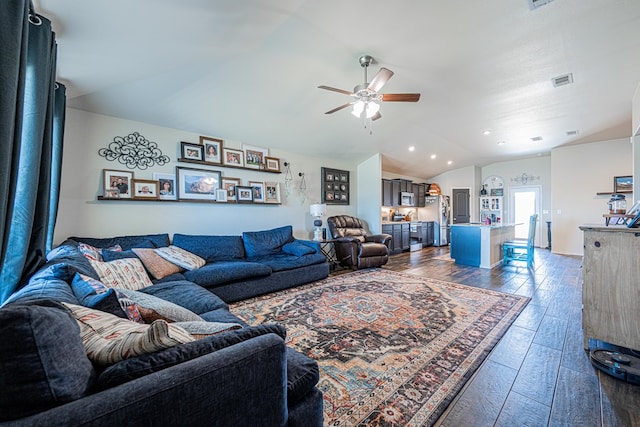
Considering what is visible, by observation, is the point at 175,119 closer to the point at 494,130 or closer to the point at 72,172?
the point at 72,172

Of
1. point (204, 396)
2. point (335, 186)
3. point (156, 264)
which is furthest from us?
point (335, 186)

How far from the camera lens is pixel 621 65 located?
3418mm

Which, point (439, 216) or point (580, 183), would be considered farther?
point (439, 216)

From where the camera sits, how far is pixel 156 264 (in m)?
2.88

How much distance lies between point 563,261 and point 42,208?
859cm

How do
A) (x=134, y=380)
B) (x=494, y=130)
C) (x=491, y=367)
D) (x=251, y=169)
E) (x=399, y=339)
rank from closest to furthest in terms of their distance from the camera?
(x=134, y=380)
(x=491, y=367)
(x=399, y=339)
(x=251, y=169)
(x=494, y=130)

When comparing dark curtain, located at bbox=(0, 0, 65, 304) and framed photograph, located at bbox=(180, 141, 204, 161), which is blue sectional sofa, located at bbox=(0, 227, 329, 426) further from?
framed photograph, located at bbox=(180, 141, 204, 161)

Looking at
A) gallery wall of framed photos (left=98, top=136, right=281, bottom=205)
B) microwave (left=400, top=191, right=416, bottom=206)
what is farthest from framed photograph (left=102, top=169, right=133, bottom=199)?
microwave (left=400, top=191, right=416, bottom=206)

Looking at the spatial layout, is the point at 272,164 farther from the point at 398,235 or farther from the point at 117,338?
the point at 117,338

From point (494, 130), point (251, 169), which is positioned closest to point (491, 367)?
point (251, 169)

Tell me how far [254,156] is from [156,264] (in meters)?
2.49

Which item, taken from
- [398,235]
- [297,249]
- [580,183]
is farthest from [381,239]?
[580,183]

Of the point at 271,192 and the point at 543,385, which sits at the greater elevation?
the point at 271,192

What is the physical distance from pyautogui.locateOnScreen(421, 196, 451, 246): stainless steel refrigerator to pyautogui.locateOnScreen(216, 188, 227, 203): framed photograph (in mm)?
6835
